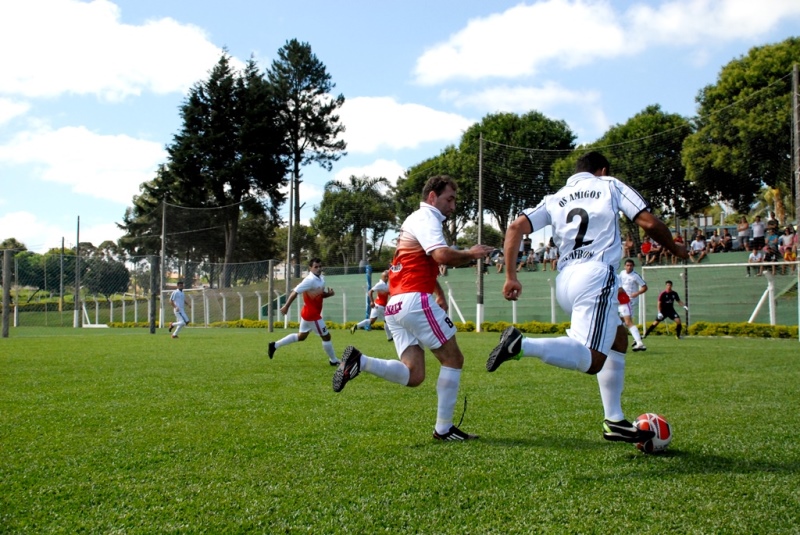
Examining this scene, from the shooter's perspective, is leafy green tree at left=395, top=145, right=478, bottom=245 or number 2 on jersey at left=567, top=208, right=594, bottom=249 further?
leafy green tree at left=395, top=145, right=478, bottom=245

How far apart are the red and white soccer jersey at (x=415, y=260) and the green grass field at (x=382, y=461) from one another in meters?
1.16

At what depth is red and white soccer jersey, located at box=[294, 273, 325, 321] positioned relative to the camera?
12.8 m

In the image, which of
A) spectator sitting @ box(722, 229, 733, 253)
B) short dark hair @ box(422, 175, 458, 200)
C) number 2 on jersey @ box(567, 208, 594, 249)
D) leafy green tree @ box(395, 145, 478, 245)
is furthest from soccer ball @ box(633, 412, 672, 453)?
leafy green tree @ box(395, 145, 478, 245)

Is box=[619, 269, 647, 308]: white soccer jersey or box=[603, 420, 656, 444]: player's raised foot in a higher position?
box=[619, 269, 647, 308]: white soccer jersey

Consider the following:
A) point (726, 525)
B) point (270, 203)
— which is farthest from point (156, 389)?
point (270, 203)

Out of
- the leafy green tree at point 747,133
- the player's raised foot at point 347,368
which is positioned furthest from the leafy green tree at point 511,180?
the player's raised foot at point 347,368

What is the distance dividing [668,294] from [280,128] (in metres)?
38.2

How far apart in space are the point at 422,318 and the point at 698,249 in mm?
25663

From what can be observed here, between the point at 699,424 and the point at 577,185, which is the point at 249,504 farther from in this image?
the point at 699,424

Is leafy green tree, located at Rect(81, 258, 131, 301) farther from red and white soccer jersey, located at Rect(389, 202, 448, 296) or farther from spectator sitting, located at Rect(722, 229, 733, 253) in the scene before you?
red and white soccer jersey, located at Rect(389, 202, 448, 296)

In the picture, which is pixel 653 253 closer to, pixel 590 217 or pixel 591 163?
pixel 591 163

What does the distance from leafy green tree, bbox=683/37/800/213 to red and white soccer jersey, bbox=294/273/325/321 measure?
1740 cm

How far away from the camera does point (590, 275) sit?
4.67m

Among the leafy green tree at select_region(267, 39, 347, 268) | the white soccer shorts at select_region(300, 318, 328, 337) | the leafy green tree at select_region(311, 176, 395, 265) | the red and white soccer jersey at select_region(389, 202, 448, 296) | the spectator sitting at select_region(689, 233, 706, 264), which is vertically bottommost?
the white soccer shorts at select_region(300, 318, 328, 337)
